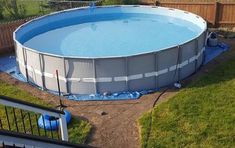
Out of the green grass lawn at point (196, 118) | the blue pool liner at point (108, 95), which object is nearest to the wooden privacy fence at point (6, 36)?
the blue pool liner at point (108, 95)

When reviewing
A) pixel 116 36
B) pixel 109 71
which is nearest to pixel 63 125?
pixel 109 71

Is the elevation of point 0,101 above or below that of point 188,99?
above

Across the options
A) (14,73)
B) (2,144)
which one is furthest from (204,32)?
(2,144)

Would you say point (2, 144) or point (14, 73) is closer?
point (2, 144)

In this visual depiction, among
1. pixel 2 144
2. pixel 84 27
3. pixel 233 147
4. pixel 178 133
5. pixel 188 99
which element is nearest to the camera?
pixel 2 144

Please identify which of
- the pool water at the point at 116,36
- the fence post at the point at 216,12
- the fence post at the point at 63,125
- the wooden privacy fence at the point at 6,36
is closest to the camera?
the fence post at the point at 63,125

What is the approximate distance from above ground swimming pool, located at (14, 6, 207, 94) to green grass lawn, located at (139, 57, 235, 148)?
1.18 m

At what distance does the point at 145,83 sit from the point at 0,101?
23.8 feet

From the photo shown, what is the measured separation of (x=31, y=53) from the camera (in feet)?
37.6

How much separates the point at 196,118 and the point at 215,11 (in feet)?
28.9

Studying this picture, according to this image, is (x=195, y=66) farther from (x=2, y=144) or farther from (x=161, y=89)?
(x=2, y=144)

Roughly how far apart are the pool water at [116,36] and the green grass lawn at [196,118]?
3176 mm

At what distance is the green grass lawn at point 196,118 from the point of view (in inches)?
328

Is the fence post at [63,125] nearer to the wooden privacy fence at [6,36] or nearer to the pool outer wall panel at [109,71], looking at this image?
the pool outer wall panel at [109,71]
